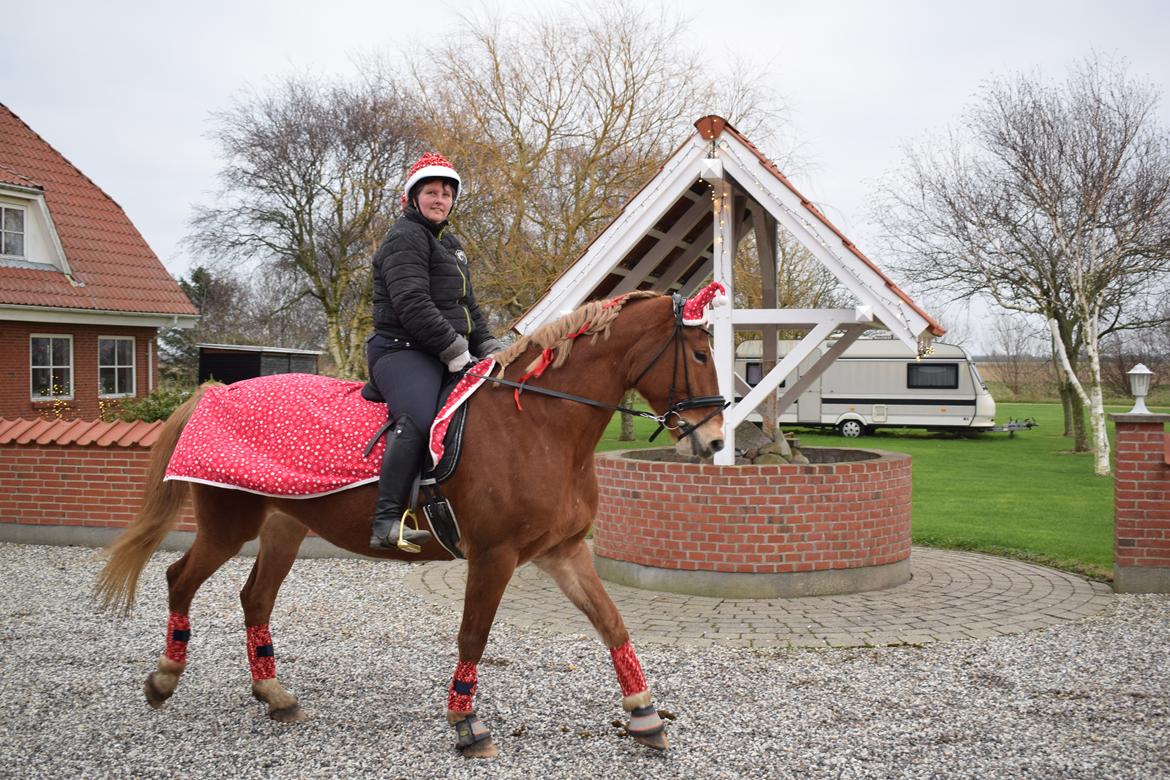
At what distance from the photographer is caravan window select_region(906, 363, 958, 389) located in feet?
88.0

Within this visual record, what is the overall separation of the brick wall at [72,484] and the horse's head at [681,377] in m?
7.06

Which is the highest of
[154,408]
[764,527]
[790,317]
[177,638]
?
[790,317]

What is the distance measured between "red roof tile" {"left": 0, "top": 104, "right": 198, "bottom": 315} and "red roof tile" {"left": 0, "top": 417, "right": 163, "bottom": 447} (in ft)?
36.0

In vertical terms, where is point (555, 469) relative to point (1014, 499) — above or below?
above

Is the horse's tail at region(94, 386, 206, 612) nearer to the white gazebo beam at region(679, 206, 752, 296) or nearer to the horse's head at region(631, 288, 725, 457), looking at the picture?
the horse's head at region(631, 288, 725, 457)

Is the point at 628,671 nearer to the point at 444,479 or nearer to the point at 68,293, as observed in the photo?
the point at 444,479

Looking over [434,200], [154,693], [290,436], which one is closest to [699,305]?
[434,200]

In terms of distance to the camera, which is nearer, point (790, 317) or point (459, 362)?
point (459, 362)

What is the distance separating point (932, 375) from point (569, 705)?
24.9m

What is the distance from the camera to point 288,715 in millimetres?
4598

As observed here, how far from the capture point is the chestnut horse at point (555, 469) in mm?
4113

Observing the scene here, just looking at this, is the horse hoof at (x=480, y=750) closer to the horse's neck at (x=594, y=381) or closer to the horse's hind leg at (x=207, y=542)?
the horse's neck at (x=594, y=381)

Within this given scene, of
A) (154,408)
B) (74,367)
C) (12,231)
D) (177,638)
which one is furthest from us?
(74,367)

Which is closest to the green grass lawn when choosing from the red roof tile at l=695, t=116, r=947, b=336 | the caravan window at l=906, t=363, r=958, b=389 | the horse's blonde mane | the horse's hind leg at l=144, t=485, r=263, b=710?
the caravan window at l=906, t=363, r=958, b=389
